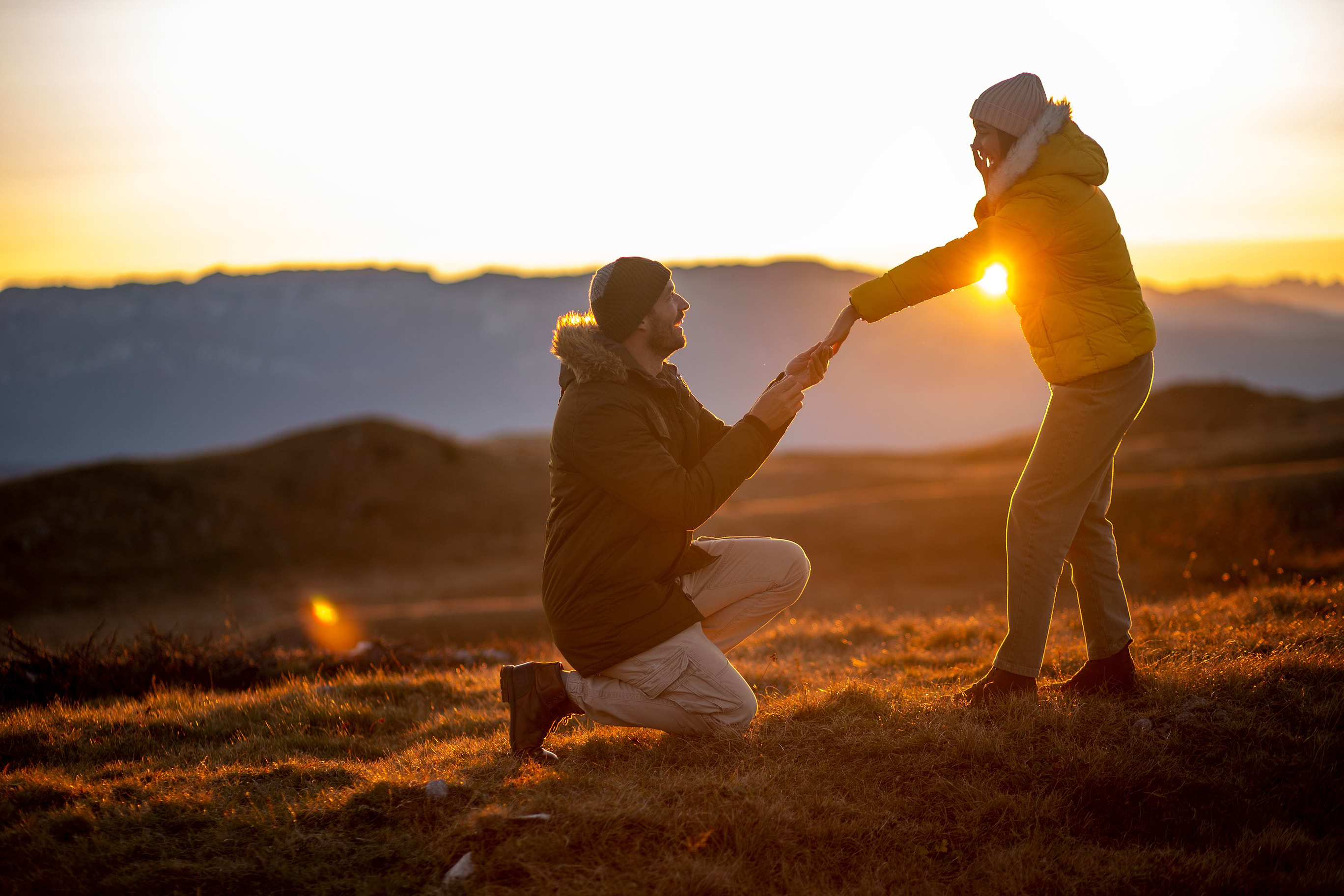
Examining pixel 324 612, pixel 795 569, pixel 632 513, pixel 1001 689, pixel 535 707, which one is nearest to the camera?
pixel 632 513

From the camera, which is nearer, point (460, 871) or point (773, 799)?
point (460, 871)

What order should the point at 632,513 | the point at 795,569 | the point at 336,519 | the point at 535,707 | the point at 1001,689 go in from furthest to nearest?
the point at 336,519 < the point at 795,569 < the point at 1001,689 < the point at 535,707 < the point at 632,513

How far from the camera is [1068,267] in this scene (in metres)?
4.17

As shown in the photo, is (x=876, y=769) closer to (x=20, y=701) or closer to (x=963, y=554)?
(x=20, y=701)

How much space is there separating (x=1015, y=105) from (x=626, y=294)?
204 centimetres

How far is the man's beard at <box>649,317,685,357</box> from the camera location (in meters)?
4.38

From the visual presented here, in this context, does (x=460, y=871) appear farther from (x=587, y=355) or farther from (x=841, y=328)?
(x=841, y=328)

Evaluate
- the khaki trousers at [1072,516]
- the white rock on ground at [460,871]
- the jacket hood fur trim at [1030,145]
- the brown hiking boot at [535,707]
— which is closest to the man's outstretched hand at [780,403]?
the khaki trousers at [1072,516]

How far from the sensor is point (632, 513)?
4.25 metres

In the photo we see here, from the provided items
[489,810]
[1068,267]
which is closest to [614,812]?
[489,810]

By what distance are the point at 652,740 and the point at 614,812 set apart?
105cm

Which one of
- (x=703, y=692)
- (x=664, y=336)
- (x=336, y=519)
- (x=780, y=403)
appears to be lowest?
(x=336, y=519)

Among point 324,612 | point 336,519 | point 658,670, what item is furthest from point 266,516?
point 658,670

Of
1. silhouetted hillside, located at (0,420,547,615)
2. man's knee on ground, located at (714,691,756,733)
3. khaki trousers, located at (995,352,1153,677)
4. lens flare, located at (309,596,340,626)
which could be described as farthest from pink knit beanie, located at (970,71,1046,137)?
silhouetted hillside, located at (0,420,547,615)
